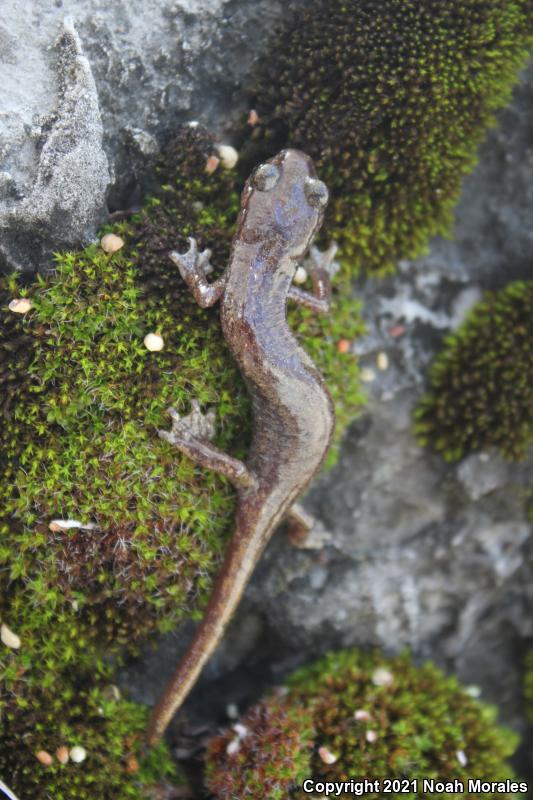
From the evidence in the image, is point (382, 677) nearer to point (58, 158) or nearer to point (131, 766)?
point (131, 766)

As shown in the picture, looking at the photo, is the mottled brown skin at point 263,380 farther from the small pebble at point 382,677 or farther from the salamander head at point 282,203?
the small pebble at point 382,677

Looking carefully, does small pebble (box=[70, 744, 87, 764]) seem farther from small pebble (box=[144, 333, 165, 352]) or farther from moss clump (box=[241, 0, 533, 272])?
moss clump (box=[241, 0, 533, 272])

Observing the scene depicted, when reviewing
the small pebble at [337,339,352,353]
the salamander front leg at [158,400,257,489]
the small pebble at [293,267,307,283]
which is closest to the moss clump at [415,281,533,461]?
the small pebble at [337,339,352,353]

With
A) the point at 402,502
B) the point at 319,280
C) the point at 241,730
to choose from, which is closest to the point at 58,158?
the point at 319,280

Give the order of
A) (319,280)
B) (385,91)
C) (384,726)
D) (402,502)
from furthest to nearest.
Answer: (402,502) → (319,280) → (384,726) → (385,91)

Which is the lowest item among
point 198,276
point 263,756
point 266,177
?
point 263,756

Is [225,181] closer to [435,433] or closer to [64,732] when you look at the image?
[435,433]

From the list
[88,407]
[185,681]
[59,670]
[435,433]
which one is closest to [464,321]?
[435,433]
